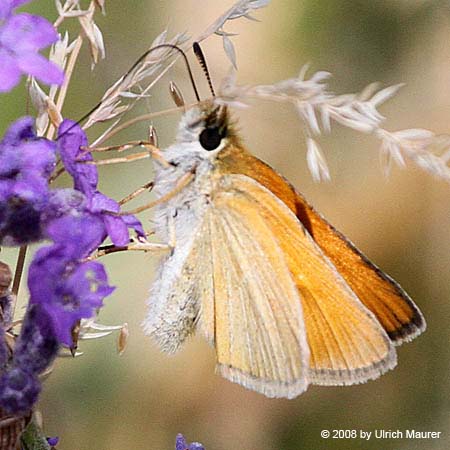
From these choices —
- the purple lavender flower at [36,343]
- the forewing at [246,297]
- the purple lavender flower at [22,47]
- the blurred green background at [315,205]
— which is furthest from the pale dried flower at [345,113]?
the blurred green background at [315,205]

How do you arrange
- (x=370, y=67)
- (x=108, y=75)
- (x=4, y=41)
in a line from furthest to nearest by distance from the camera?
1. (x=370, y=67)
2. (x=108, y=75)
3. (x=4, y=41)

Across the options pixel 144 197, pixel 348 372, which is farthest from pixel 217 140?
pixel 144 197

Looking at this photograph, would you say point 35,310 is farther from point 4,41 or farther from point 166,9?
point 166,9

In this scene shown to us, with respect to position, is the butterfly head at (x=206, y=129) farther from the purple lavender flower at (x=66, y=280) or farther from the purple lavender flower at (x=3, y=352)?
the purple lavender flower at (x=3, y=352)

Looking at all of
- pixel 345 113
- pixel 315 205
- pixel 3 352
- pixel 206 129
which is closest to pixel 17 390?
pixel 3 352

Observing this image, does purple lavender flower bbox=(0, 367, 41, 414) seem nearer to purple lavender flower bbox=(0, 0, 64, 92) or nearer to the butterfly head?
purple lavender flower bbox=(0, 0, 64, 92)

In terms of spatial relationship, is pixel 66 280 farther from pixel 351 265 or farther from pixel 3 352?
pixel 351 265
